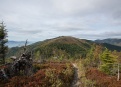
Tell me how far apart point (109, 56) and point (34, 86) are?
27.1 m

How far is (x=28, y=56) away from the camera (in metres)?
23.8

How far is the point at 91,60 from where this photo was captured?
7056cm

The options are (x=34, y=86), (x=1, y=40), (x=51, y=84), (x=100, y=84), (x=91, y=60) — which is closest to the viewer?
(x=34, y=86)

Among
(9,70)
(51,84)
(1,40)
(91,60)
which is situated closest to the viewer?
(51,84)

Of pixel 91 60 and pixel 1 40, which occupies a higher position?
pixel 1 40

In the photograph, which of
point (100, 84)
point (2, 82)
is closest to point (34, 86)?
point (2, 82)

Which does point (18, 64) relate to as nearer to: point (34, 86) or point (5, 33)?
point (34, 86)

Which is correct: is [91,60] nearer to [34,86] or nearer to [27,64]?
[27,64]

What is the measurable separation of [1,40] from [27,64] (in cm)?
2018

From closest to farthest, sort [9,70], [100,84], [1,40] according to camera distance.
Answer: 1. [9,70]
2. [100,84]
3. [1,40]

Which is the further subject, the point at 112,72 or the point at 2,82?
the point at 112,72

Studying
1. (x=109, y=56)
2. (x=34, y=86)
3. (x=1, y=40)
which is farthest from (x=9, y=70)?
(x=109, y=56)

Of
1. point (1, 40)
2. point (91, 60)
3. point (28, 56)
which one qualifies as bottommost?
point (91, 60)

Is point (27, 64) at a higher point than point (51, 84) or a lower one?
higher
